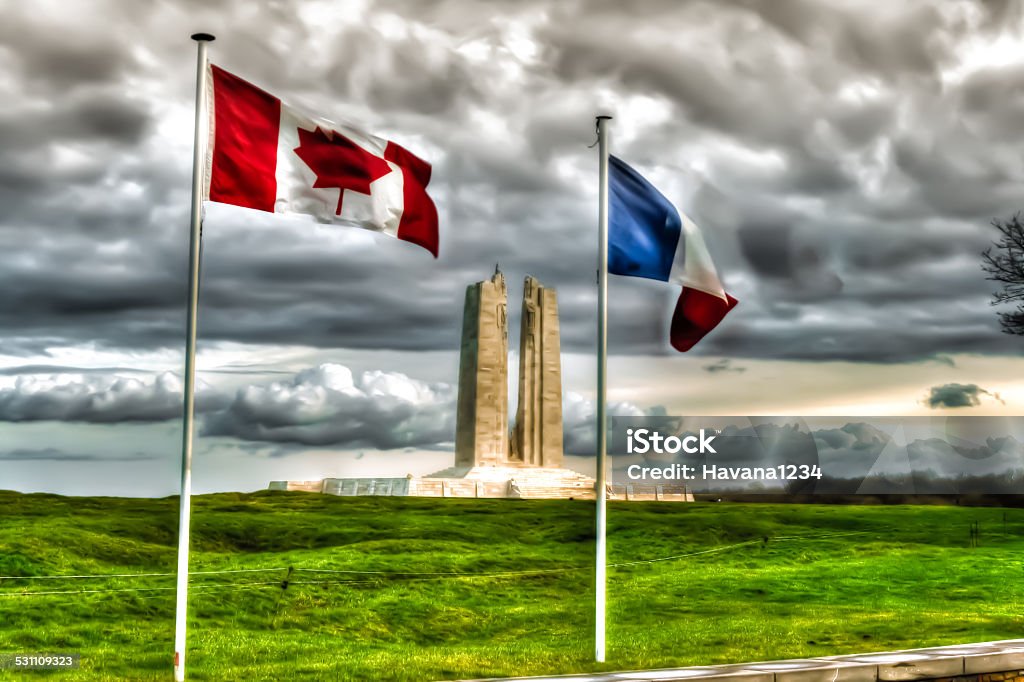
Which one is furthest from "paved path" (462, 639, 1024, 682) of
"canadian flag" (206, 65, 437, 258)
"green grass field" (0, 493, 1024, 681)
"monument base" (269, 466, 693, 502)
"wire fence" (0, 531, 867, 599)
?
"monument base" (269, 466, 693, 502)

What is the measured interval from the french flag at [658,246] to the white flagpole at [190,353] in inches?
181

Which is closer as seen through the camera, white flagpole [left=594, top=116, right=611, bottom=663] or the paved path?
the paved path

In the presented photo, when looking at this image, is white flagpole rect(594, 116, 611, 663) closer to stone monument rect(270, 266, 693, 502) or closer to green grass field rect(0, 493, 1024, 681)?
green grass field rect(0, 493, 1024, 681)

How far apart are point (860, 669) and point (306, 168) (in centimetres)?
692

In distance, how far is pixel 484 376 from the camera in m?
45.3

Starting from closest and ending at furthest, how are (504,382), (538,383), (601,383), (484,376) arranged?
(601,383)
(484,376)
(504,382)
(538,383)

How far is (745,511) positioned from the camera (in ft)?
126

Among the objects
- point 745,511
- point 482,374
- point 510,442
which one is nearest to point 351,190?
point 745,511

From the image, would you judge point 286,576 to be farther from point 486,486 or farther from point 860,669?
point 486,486

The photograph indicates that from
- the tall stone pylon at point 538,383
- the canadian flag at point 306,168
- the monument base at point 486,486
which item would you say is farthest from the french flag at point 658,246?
the tall stone pylon at point 538,383

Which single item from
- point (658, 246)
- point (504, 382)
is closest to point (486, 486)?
point (504, 382)

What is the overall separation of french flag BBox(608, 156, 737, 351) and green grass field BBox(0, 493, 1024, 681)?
3919 millimetres

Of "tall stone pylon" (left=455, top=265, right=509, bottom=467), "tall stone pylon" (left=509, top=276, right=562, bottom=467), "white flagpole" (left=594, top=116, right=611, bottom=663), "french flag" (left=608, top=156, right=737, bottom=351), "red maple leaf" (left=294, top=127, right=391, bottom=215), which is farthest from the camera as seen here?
"tall stone pylon" (left=509, top=276, right=562, bottom=467)

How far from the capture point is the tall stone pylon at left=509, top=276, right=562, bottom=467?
48.2 m
